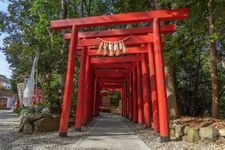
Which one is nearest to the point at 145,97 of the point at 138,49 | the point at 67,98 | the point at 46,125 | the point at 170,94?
the point at 170,94

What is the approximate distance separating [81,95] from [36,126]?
2.27 meters

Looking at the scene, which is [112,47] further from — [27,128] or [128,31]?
[27,128]

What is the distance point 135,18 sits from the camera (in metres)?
10.1

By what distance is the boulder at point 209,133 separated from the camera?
8.55 metres

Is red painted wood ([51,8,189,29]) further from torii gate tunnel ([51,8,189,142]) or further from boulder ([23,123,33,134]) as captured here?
boulder ([23,123,33,134])

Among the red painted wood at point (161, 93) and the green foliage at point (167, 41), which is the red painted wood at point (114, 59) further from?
the red painted wood at point (161, 93)

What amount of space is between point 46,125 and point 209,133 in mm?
5966

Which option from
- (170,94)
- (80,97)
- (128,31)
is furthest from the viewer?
(170,94)

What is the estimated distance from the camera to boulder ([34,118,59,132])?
11.6m

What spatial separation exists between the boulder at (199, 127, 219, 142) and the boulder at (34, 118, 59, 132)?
18.5 feet

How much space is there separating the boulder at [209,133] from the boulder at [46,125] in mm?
5644

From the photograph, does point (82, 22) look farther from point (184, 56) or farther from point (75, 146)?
point (184, 56)

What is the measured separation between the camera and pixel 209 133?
861cm

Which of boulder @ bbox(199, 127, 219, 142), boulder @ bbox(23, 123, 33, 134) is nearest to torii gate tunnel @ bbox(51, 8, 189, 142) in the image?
boulder @ bbox(199, 127, 219, 142)
